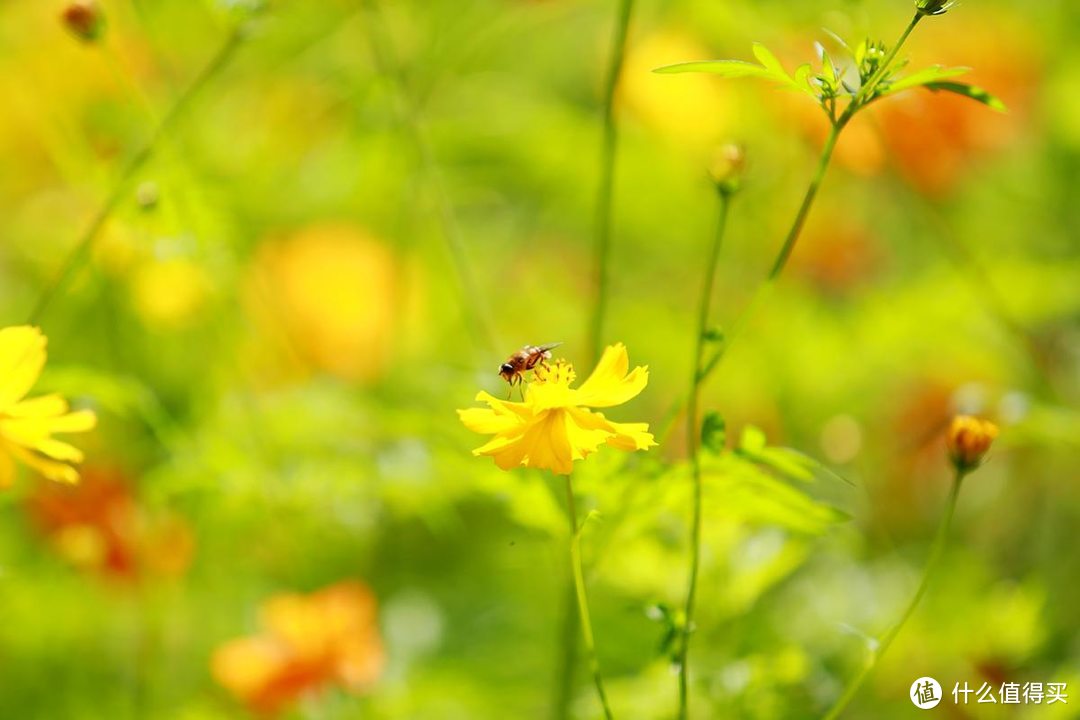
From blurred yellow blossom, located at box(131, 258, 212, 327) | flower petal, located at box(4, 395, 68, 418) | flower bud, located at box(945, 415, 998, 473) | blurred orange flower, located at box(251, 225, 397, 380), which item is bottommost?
flower petal, located at box(4, 395, 68, 418)

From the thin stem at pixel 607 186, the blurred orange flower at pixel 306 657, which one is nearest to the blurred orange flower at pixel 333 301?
the blurred orange flower at pixel 306 657

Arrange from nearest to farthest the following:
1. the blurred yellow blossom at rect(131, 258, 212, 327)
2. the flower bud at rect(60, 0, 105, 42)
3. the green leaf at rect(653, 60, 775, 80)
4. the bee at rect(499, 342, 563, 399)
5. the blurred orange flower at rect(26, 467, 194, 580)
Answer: the green leaf at rect(653, 60, 775, 80), the bee at rect(499, 342, 563, 399), the flower bud at rect(60, 0, 105, 42), the blurred orange flower at rect(26, 467, 194, 580), the blurred yellow blossom at rect(131, 258, 212, 327)

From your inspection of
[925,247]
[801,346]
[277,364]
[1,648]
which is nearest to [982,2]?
[925,247]

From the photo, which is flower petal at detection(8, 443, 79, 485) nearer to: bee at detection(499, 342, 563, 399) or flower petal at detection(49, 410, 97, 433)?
flower petal at detection(49, 410, 97, 433)

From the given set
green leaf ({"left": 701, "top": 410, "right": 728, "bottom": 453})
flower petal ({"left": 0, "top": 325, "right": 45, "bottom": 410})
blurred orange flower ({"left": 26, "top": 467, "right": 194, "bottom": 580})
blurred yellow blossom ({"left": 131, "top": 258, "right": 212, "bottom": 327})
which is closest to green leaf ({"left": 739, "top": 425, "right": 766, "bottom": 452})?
green leaf ({"left": 701, "top": 410, "right": 728, "bottom": 453})

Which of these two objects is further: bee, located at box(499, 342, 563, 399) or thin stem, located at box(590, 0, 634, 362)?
thin stem, located at box(590, 0, 634, 362)

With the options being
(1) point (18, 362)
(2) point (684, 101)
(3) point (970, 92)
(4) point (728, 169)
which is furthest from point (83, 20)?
(2) point (684, 101)
